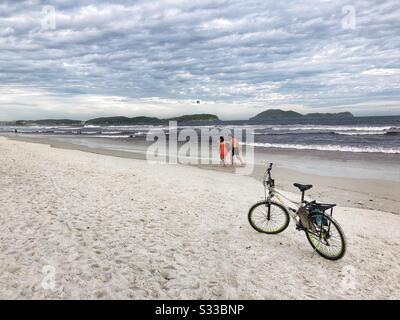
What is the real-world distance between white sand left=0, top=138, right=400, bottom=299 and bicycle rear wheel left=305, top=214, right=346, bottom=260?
201 mm

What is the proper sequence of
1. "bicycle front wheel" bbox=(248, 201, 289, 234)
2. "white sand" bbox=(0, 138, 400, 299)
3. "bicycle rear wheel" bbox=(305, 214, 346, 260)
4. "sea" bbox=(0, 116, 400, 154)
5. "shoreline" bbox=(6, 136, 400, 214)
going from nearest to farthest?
"white sand" bbox=(0, 138, 400, 299) → "bicycle rear wheel" bbox=(305, 214, 346, 260) → "bicycle front wheel" bbox=(248, 201, 289, 234) → "shoreline" bbox=(6, 136, 400, 214) → "sea" bbox=(0, 116, 400, 154)

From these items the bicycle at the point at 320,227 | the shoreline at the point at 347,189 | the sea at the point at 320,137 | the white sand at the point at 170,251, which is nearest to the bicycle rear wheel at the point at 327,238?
the bicycle at the point at 320,227

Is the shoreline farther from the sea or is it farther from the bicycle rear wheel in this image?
the sea

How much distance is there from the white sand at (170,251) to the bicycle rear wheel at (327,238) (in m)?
0.20

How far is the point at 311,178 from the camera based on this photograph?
15.3 meters

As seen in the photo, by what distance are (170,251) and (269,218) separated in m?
2.46

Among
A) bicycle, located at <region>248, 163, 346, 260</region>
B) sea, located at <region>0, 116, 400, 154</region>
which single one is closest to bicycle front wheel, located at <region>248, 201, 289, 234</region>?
bicycle, located at <region>248, 163, 346, 260</region>

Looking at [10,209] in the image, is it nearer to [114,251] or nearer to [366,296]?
[114,251]

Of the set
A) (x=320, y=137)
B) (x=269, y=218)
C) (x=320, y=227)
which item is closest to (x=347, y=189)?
(x=269, y=218)

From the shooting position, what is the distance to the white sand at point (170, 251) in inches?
197

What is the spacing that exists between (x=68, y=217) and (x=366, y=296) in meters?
6.44

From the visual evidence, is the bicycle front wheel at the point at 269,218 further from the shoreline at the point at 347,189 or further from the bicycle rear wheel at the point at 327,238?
the shoreline at the point at 347,189

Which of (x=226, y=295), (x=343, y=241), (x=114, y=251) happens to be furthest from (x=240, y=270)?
(x=114, y=251)

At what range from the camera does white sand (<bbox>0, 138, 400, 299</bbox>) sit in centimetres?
501
